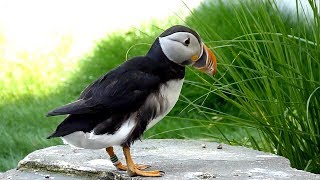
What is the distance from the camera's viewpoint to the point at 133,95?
248 centimetres

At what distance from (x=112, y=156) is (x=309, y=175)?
649 mm

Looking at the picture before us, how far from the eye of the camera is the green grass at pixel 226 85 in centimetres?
311

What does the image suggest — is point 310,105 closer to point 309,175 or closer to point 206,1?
point 309,175

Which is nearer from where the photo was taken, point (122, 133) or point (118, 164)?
point (122, 133)

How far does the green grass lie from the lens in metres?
3.11

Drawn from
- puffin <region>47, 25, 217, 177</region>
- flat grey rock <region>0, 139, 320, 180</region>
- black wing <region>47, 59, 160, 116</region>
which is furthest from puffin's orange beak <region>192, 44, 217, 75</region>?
flat grey rock <region>0, 139, 320, 180</region>

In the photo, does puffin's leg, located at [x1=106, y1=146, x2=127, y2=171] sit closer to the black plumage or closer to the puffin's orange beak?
the black plumage

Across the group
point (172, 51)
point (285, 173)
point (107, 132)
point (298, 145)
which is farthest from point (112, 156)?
point (298, 145)

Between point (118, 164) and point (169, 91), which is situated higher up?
point (169, 91)

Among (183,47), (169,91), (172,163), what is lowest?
(172,163)

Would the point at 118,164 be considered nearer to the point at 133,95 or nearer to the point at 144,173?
the point at 144,173

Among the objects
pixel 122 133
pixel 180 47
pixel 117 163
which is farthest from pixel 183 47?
pixel 117 163

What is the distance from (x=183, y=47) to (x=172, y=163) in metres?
0.49

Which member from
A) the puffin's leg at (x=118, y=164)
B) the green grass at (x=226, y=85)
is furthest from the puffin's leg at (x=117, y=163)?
the green grass at (x=226, y=85)
